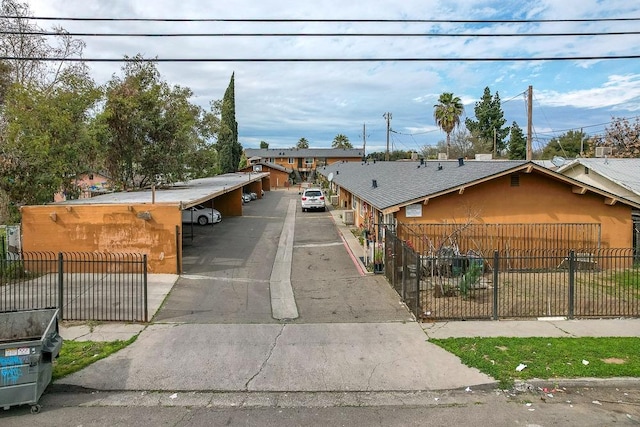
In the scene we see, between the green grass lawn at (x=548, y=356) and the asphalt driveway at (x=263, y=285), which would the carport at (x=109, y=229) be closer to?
the asphalt driveway at (x=263, y=285)

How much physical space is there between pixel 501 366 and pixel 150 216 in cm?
1187

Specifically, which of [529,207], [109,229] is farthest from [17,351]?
[529,207]

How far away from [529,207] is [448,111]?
36.8m

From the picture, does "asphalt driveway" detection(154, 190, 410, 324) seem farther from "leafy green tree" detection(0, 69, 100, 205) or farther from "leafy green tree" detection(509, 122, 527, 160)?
"leafy green tree" detection(509, 122, 527, 160)

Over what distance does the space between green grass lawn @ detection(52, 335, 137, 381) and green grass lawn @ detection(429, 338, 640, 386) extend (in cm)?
616

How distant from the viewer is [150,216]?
51.2 ft

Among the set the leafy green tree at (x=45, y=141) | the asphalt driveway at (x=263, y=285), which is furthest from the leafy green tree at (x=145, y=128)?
the asphalt driveway at (x=263, y=285)

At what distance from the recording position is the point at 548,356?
8297mm

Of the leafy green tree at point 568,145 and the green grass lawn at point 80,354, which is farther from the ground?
the leafy green tree at point 568,145

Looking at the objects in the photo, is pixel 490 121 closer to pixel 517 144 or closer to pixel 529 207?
pixel 517 144

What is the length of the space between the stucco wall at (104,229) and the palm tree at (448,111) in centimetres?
4099

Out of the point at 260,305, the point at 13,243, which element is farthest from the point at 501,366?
the point at 13,243

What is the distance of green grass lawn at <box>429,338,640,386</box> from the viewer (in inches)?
300

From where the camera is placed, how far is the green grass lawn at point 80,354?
7.95m
